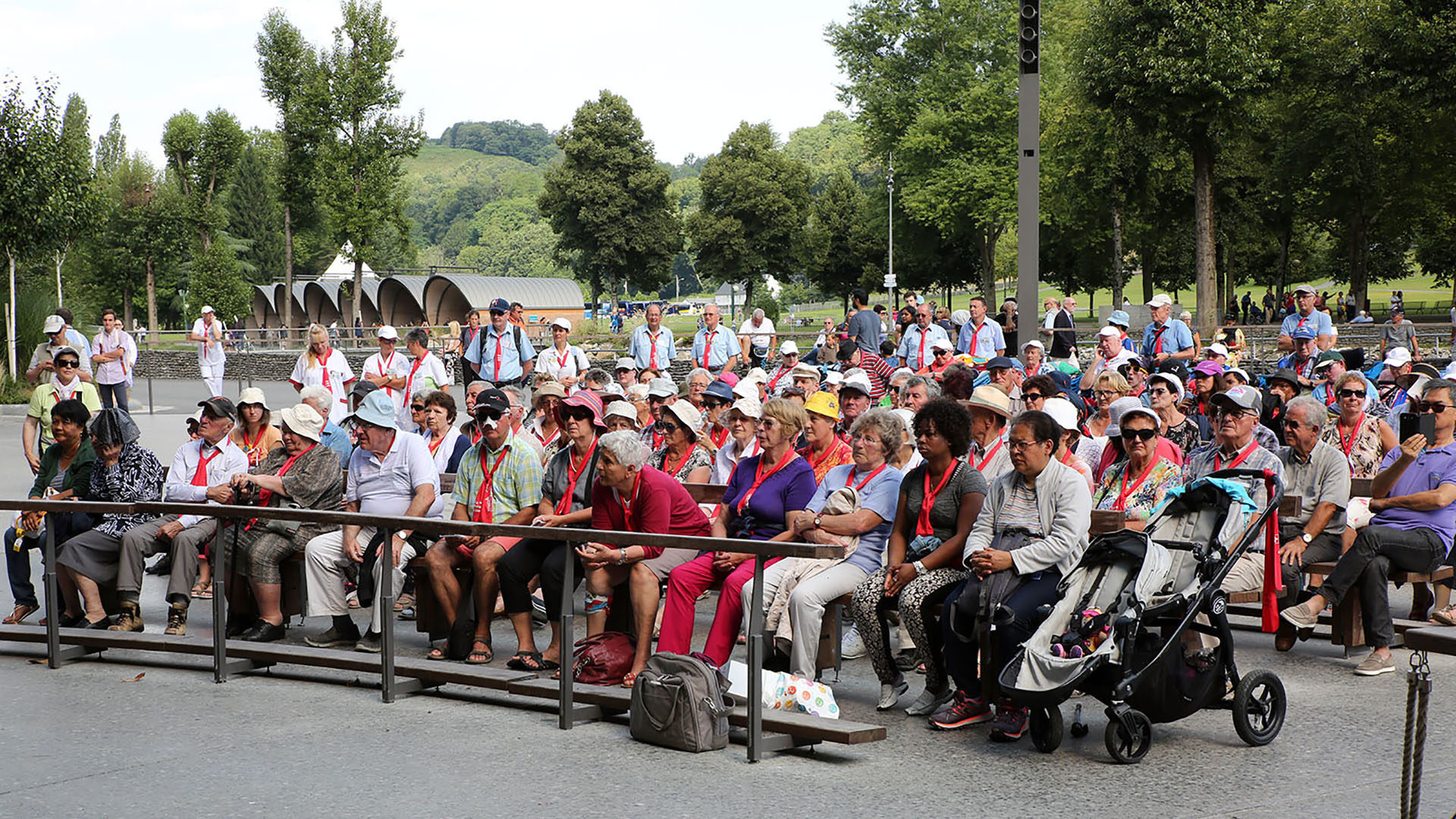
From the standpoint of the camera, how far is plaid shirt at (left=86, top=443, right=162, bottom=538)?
8.73 meters

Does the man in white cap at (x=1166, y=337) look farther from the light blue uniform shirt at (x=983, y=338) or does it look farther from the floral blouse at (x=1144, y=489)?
the floral blouse at (x=1144, y=489)

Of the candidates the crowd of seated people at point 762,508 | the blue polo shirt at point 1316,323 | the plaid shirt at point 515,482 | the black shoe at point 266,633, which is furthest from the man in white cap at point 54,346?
the blue polo shirt at point 1316,323

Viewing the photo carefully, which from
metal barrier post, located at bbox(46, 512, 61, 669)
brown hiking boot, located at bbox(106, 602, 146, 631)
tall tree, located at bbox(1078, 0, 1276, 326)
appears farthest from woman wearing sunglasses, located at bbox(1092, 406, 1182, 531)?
tall tree, located at bbox(1078, 0, 1276, 326)

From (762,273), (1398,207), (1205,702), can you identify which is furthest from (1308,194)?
(1205,702)

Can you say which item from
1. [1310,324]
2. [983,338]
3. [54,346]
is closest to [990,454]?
[1310,324]

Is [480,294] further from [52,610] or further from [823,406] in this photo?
[823,406]

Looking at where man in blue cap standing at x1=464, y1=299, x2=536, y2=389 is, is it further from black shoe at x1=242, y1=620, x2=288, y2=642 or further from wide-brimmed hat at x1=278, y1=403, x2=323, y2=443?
black shoe at x1=242, y1=620, x2=288, y2=642

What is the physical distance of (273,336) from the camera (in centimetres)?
5516

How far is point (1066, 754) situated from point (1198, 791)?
0.69 m

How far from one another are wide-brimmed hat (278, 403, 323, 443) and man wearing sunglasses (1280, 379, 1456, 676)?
6.19 m

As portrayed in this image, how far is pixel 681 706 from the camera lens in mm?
6070

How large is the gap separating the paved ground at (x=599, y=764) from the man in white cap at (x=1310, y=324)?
367 inches

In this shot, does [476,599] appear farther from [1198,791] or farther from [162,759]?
[1198,791]

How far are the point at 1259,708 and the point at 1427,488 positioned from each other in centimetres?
273
